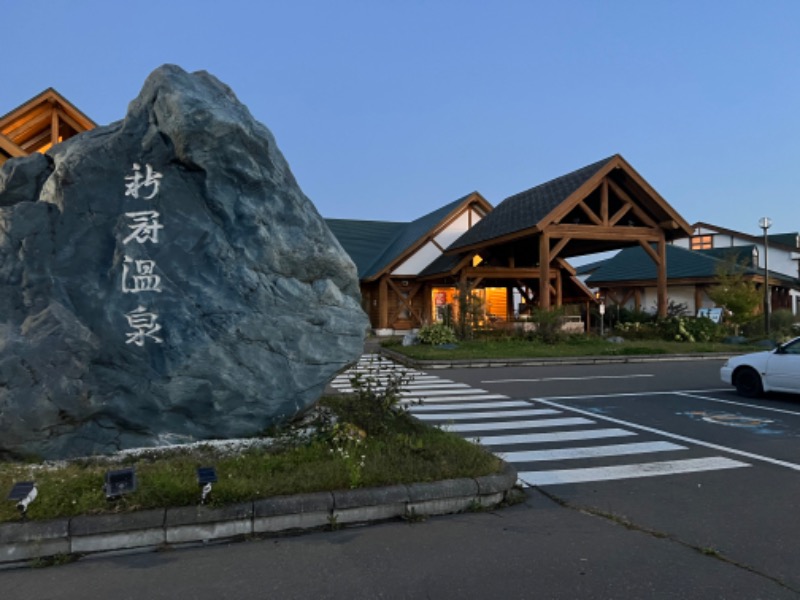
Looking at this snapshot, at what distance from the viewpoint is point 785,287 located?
1481 inches

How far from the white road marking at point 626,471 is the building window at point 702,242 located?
152 feet

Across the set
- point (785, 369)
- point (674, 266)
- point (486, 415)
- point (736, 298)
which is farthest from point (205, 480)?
point (674, 266)

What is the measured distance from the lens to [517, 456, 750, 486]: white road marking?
5.96 m

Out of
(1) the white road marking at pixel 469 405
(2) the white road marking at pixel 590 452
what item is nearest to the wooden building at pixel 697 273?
(1) the white road marking at pixel 469 405

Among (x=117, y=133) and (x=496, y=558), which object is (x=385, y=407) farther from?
(x=117, y=133)

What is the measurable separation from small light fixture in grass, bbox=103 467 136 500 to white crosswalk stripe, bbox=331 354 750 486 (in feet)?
9.94

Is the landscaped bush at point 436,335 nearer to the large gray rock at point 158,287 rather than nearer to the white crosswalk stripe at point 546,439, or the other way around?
the white crosswalk stripe at point 546,439

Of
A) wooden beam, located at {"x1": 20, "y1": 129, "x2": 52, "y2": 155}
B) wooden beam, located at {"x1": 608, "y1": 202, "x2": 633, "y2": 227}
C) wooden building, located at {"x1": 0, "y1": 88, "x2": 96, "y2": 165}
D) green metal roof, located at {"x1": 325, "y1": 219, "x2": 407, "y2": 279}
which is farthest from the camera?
green metal roof, located at {"x1": 325, "y1": 219, "x2": 407, "y2": 279}

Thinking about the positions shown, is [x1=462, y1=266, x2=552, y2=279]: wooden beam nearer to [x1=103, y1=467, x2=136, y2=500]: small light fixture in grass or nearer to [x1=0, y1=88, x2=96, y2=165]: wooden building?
[x1=0, y1=88, x2=96, y2=165]: wooden building

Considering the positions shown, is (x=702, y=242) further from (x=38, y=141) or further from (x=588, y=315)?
(x=38, y=141)

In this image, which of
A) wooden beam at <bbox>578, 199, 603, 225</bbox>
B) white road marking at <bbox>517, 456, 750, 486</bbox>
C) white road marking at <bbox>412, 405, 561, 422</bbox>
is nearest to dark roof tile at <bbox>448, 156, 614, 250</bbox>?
wooden beam at <bbox>578, 199, 603, 225</bbox>

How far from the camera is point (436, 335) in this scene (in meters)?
21.2

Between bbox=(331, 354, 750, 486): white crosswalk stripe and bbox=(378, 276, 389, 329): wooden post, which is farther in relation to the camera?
bbox=(378, 276, 389, 329): wooden post

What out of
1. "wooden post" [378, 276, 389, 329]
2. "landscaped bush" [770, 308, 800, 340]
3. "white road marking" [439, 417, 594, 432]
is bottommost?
"white road marking" [439, 417, 594, 432]
